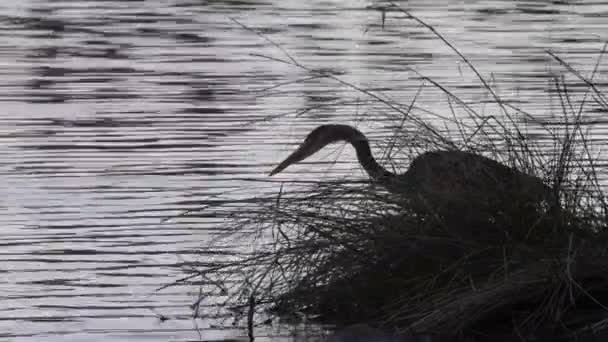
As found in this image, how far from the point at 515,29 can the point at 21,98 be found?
847 centimetres

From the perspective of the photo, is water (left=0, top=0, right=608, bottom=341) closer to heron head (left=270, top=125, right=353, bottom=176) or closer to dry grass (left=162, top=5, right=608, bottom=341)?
dry grass (left=162, top=5, right=608, bottom=341)

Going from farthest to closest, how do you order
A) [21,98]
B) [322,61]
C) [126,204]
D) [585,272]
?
[322,61], [21,98], [126,204], [585,272]

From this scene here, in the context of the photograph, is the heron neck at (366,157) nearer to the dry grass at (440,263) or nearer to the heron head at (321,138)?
the heron head at (321,138)

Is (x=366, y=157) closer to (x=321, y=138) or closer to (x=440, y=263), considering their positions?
(x=321, y=138)

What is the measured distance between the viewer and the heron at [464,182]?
7.23 metres

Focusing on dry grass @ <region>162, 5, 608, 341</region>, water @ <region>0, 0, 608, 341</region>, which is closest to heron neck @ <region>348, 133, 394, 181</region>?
water @ <region>0, 0, 608, 341</region>

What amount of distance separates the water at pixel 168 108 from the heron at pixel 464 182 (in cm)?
36

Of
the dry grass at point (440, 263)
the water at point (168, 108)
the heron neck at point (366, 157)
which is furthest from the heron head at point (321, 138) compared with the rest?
the dry grass at point (440, 263)

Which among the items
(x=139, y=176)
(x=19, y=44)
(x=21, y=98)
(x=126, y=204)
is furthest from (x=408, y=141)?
(x=19, y=44)

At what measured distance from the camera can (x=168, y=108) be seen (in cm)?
1437

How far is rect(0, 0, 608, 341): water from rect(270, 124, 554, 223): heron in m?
0.36

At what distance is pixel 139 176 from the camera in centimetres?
1122

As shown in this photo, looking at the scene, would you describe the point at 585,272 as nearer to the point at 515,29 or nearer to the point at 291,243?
the point at 291,243

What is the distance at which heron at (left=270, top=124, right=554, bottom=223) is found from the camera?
723 centimetres
